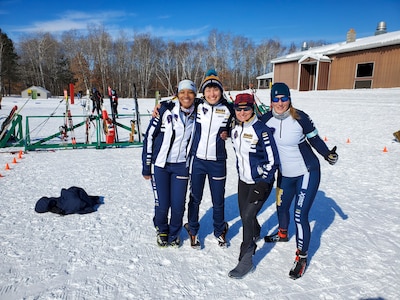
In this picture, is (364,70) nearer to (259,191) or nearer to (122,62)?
(259,191)

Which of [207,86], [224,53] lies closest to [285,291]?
[207,86]

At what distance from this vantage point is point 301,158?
9.42ft

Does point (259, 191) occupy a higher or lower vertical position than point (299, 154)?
lower

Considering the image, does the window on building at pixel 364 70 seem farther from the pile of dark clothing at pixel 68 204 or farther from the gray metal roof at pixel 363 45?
the pile of dark clothing at pixel 68 204

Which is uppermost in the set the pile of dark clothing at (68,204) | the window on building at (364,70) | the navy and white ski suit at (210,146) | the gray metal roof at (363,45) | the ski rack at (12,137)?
the gray metal roof at (363,45)

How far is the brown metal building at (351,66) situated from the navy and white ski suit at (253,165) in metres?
19.9

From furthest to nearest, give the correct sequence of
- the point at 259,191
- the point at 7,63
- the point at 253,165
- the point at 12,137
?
the point at 7,63 < the point at 12,137 < the point at 253,165 < the point at 259,191

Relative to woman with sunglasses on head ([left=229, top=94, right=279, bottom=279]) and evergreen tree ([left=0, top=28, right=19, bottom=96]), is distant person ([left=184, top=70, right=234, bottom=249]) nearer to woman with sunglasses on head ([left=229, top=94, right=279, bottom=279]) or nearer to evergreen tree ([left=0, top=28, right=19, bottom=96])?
woman with sunglasses on head ([left=229, top=94, right=279, bottom=279])

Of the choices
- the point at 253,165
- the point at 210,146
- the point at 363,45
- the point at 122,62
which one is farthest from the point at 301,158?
the point at 122,62

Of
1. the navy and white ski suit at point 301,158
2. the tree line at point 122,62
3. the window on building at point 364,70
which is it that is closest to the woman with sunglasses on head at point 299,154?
the navy and white ski suit at point 301,158

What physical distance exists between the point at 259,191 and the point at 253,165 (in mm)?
276

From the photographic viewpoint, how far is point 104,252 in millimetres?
3234

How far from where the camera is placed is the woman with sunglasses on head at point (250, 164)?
2.72 m

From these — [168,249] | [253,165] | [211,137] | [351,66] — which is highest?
[351,66]
